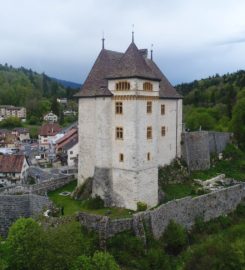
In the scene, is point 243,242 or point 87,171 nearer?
point 243,242

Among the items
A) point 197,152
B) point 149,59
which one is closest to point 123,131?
point 149,59

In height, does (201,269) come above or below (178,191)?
below

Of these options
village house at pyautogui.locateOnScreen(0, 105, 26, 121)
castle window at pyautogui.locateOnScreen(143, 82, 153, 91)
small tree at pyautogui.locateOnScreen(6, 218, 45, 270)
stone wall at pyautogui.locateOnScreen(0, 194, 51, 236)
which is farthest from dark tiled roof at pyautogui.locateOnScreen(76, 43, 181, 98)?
village house at pyautogui.locateOnScreen(0, 105, 26, 121)

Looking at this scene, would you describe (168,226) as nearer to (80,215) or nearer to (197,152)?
(80,215)

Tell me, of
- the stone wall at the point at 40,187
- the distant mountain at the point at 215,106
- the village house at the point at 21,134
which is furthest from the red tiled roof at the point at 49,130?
the stone wall at the point at 40,187

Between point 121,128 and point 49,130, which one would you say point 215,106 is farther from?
point 121,128

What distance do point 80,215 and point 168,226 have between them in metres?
7.14

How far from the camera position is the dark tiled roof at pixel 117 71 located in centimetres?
3455

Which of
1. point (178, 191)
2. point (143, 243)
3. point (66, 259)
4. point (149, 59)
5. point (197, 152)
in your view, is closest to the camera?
point (66, 259)

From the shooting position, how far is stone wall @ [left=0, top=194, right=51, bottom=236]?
119 ft

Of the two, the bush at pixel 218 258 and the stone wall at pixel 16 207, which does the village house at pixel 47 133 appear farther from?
the bush at pixel 218 258

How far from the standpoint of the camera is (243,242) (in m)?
28.2

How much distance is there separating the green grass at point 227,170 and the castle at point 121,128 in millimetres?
9719

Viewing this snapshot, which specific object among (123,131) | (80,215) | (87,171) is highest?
(123,131)
